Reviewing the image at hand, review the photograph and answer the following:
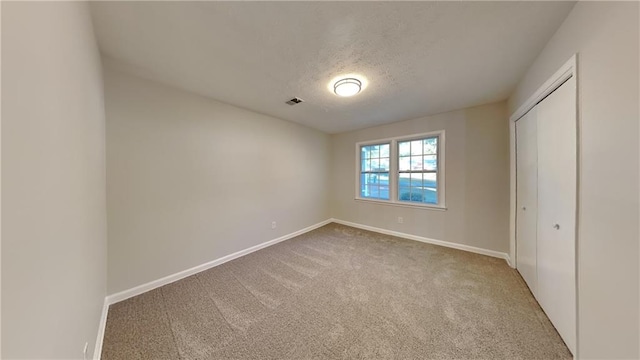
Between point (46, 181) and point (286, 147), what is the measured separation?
307 cm

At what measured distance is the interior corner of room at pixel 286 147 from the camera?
2.52 feet

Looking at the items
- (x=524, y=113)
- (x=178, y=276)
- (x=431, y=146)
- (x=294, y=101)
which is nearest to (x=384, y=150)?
(x=431, y=146)

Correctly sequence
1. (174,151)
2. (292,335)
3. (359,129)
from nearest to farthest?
(292,335) → (174,151) → (359,129)

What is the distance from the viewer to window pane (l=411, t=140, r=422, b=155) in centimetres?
361

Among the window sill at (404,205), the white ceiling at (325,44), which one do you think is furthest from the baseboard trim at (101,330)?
the window sill at (404,205)

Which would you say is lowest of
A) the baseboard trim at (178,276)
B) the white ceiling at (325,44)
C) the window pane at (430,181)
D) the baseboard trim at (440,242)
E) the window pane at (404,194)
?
the baseboard trim at (178,276)

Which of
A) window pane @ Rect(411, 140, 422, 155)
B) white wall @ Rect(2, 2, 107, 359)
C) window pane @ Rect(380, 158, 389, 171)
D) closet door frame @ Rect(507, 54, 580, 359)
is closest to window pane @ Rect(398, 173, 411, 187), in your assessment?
window pane @ Rect(380, 158, 389, 171)
